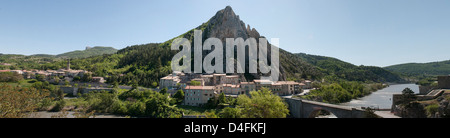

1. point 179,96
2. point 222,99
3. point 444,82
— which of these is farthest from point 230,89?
point 444,82

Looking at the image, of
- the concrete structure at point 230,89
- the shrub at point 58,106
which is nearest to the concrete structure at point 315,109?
the concrete structure at point 230,89

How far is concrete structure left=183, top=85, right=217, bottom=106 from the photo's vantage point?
136 feet

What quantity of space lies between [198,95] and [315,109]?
23556 mm

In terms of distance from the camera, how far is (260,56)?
70.9 metres

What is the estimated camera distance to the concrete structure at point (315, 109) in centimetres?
2340

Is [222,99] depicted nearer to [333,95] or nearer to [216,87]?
[216,87]

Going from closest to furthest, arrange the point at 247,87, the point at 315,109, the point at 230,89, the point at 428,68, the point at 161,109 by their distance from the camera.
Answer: the point at 315,109
the point at 161,109
the point at 247,87
the point at 230,89
the point at 428,68

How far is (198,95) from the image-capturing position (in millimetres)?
41656

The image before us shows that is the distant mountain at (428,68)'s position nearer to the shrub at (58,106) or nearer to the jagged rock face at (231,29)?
the jagged rock face at (231,29)

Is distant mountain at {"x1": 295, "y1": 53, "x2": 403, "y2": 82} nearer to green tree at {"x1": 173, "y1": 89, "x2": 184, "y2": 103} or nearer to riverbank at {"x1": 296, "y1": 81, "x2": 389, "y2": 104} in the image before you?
riverbank at {"x1": 296, "y1": 81, "x2": 389, "y2": 104}

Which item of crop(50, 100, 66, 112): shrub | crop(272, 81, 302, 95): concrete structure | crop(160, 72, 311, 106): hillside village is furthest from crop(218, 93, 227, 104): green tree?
crop(50, 100, 66, 112): shrub

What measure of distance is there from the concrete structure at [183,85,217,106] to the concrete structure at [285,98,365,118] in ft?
54.5

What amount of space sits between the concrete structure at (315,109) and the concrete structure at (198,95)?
54.5 feet
